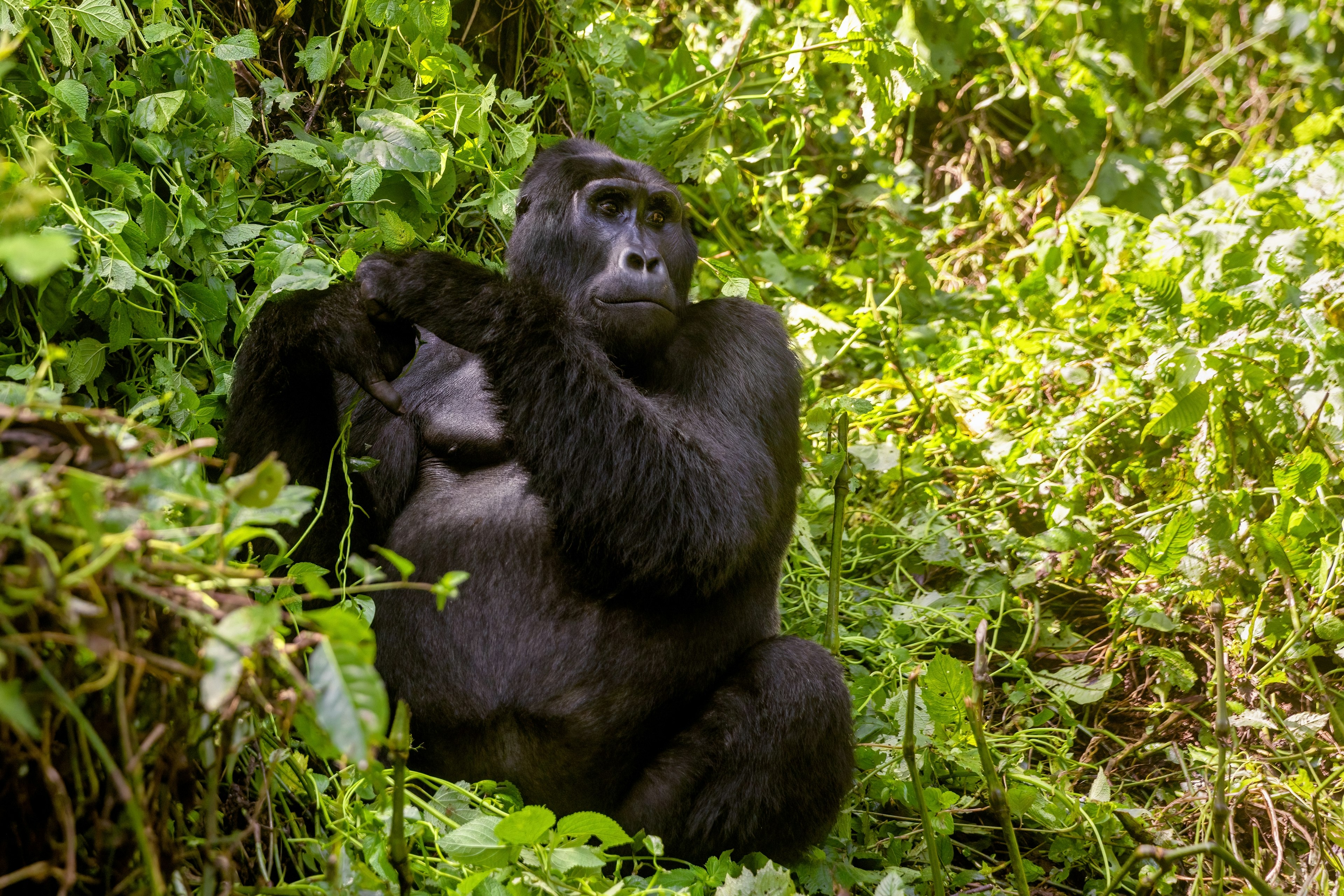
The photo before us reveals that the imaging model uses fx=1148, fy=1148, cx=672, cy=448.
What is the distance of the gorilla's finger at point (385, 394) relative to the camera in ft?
8.73

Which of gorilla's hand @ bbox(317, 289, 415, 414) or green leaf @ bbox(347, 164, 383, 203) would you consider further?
green leaf @ bbox(347, 164, 383, 203)

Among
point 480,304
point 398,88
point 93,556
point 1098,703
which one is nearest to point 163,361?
point 480,304

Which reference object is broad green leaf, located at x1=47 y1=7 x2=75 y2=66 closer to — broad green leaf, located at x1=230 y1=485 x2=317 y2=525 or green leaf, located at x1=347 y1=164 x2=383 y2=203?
green leaf, located at x1=347 y1=164 x2=383 y2=203

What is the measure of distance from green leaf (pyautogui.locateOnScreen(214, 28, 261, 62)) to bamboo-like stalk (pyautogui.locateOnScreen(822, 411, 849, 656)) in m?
1.99

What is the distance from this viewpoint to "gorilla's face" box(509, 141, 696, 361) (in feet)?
9.68

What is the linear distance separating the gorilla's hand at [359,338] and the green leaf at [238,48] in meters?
0.73

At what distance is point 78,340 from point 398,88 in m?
1.27

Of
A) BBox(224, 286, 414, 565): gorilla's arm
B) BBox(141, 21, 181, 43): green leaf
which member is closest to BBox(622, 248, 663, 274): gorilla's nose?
BBox(224, 286, 414, 565): gorilla's arm

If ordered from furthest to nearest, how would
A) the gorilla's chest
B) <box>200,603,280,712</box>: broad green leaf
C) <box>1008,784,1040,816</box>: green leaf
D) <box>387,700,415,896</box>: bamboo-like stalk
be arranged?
<box>1008,784,1040,816</box>: green leaf → the gorilla's chest → <box>387,700,415,896</box>: bamboo-like stalk → <box>200,603,280,712</box>: broad green leaf

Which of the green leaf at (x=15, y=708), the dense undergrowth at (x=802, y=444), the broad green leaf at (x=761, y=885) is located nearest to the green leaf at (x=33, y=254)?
the dense undergrowth at (x=802, y=444)

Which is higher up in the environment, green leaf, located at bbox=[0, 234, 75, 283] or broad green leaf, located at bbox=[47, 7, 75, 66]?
broad green leaf, located at bbox=[47, 7, 75, 66]

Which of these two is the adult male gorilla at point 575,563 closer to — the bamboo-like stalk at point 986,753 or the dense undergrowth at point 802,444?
the dense undergrowth at point 802,444

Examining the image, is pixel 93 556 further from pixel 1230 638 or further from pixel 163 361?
pixel 1230 638

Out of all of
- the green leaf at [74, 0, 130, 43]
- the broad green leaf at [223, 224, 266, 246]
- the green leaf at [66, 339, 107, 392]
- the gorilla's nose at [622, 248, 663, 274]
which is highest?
the green leaf at [74, 0, 130, 43]
